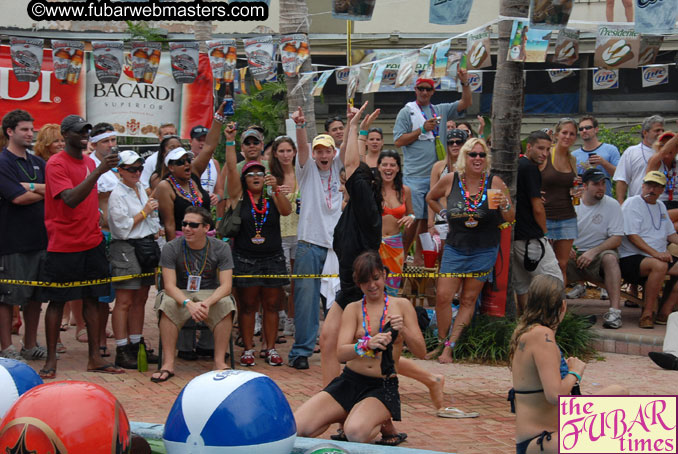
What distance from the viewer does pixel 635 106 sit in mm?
22156

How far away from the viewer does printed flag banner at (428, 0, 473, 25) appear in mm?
10719

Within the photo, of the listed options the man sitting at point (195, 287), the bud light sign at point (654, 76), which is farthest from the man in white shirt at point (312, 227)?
the bud light sign at point (654, 76)

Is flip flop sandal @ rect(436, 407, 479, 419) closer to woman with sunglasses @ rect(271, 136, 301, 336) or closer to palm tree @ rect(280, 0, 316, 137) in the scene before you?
woman with sunglasses @ rect(271, 136, 301, 336)

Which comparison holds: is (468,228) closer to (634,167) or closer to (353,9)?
(353,9)

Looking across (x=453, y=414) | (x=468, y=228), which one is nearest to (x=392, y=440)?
(x=453, y=414)

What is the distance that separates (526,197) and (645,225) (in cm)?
181

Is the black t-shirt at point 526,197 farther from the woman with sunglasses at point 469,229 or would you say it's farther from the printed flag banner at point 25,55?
the printed flag banner at point 25,55

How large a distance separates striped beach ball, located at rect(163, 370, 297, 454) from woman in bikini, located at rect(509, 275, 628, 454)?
132 centimetres

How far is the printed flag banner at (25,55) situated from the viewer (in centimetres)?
1491

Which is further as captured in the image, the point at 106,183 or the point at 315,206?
the point at 106,183

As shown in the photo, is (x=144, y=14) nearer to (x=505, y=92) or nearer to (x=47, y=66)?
(x=47, y=66)

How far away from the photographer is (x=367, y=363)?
619 centimetres

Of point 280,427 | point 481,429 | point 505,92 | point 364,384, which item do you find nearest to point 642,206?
point 505,92

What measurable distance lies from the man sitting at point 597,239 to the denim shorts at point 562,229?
1.45 feet
